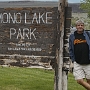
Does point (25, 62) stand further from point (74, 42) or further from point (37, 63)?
point (74, 42)

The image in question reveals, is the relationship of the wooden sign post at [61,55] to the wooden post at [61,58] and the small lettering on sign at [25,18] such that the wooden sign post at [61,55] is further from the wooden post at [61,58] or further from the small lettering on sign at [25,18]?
the small lettering on sign at [25,18]

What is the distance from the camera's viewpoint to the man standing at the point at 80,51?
21.0 ft

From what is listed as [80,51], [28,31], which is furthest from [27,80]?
[80,51]

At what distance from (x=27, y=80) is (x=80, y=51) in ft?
9.90

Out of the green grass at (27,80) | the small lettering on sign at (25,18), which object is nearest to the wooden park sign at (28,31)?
the small lettering on sign at (25,18)

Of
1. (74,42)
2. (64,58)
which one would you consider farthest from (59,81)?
(74,42)

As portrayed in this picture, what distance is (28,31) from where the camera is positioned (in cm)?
700

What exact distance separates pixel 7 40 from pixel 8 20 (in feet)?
1.45

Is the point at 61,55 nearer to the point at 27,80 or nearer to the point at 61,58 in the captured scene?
the point at 61,58

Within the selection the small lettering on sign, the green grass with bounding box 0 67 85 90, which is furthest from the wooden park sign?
the green grass with bounding box 0 67 85 90

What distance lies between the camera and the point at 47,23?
22.6 ft

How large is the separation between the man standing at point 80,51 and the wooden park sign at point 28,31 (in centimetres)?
52

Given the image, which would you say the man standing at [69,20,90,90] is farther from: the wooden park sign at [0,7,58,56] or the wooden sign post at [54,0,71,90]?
the wooden park sign at [0,7,58,56]

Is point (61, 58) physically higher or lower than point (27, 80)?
higher
